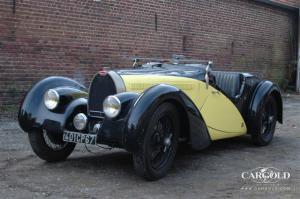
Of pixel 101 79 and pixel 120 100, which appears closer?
pixel 120 100

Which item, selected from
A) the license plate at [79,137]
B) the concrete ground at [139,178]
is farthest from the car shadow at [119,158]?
the license plate at [79,137]

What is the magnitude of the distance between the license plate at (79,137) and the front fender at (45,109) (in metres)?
0.15

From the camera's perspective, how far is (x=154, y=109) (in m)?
4.94

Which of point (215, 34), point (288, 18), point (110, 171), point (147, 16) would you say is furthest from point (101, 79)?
point (288, 18)

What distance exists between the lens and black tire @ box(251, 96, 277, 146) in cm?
713

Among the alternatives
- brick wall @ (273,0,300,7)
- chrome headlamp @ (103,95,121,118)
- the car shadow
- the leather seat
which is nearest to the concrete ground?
the car shadow

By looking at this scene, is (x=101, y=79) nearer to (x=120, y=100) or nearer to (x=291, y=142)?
(x=120, y=100)

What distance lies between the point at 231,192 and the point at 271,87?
10.1 feet

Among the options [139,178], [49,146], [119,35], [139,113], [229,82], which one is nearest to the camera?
[139,113]

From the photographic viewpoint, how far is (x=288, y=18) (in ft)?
65.2

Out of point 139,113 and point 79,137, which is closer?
point 139,113

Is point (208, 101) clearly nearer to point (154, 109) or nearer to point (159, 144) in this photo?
point (159, 144)

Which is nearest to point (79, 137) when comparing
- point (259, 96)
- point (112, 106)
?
point (112, 106)

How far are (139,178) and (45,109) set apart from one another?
1343 millimetres
